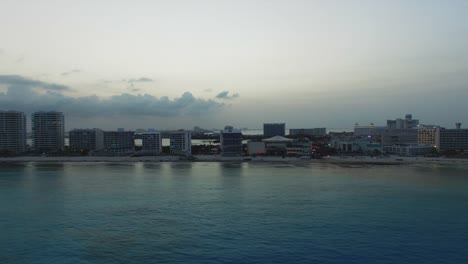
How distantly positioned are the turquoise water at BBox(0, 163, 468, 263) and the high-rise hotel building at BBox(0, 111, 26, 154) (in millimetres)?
31073

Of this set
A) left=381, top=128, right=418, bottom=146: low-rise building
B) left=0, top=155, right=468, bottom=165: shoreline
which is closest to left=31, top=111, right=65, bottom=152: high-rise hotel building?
left=0, top=155, right=468, bottom=165: shoreline

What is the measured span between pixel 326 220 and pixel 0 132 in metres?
45.0

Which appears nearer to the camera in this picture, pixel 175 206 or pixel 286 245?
pixel 286 245

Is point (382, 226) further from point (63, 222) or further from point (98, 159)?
point (98, 159)

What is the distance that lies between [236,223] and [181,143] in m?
33.3

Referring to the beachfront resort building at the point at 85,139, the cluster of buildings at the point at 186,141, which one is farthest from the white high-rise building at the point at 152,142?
the beachfront resort building at the point at 85,139

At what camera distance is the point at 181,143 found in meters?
43.8

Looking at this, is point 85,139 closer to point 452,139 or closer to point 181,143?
point 181,143

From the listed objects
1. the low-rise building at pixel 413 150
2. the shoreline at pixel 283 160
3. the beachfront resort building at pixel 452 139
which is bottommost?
the shoreline at pixel 283 160

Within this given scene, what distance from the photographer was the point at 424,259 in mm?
8211

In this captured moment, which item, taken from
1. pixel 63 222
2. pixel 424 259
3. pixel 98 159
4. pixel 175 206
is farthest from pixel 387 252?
pixel 98 159

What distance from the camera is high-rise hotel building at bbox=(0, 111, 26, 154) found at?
1822 inches

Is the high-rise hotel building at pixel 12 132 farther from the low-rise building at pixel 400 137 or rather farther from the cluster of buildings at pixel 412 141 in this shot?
the low-rise building at pixel 400 137

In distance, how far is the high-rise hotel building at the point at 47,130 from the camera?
4866cm
